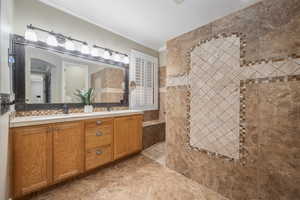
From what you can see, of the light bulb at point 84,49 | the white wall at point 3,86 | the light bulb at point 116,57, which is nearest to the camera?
the white wall at point 3,86

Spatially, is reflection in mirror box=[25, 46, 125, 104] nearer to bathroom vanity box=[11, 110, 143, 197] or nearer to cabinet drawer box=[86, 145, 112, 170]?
bathroom vanity box=[11, 110, 143, 197]

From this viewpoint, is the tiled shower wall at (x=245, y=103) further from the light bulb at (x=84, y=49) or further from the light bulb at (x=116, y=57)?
the light bulb at (x=84, y=49)

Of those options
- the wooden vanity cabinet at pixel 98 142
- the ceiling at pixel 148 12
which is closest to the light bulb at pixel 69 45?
the ceiling at pixel 148 12

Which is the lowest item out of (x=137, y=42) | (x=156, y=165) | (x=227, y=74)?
(x=156, y=165)

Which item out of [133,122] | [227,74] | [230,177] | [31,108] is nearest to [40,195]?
[31,108]

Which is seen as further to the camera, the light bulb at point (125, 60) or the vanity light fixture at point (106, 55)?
the light bulb at point (125, 60)

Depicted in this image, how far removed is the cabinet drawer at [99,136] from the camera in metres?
1.62

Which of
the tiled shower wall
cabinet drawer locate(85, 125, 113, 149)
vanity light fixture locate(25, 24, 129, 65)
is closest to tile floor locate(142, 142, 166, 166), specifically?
the tiled shower wall

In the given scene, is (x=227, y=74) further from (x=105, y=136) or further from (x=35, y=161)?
(x=35, y=161)

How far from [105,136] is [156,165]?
36.8 inches

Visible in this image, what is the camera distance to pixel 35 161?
1.25 metres

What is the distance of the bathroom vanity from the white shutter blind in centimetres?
91

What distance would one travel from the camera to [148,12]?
75.0 inches

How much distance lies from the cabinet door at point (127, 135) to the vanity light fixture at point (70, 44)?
1.23 metres
